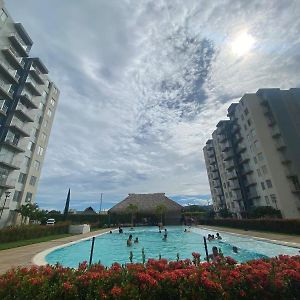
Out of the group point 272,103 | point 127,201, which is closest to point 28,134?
point 127,201

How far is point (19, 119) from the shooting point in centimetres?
4112

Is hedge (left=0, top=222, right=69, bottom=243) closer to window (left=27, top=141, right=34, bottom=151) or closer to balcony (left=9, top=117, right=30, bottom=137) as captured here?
window (left=27, top=141, right=34, bottom=151)

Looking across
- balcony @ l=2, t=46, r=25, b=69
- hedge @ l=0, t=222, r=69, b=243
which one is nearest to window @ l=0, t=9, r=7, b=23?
balcony @ l=2, t=46, r=25, b=69

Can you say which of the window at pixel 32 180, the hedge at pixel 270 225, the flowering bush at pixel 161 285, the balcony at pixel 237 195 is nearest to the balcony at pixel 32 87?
the window at pixel 32 180

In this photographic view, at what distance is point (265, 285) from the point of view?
188 inches

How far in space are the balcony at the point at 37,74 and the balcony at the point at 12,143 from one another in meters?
15.1

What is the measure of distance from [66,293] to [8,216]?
132 feet

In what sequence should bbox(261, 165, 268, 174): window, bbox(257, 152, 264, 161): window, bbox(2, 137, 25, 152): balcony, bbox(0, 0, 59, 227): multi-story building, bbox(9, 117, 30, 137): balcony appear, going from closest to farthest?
bbox(2, 137, 25, 152): balcony → bbox(0, 0, 59, 227): multi-story building → bbox(9, 117, 30, 137): balcony → bbox(261, 165, 268, 174): window → bbox(257, 152, 264, 161): window

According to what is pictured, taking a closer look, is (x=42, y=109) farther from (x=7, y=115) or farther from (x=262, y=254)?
(x=262, y=254)

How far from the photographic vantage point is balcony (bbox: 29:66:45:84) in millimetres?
44791

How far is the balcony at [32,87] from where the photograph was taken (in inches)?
1690

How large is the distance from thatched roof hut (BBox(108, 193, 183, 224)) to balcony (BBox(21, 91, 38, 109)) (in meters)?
38.0

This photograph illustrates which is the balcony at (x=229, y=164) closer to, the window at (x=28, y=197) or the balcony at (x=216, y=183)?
the balcony at (x=216, y=183)

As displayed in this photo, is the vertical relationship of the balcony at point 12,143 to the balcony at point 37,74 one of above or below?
below
